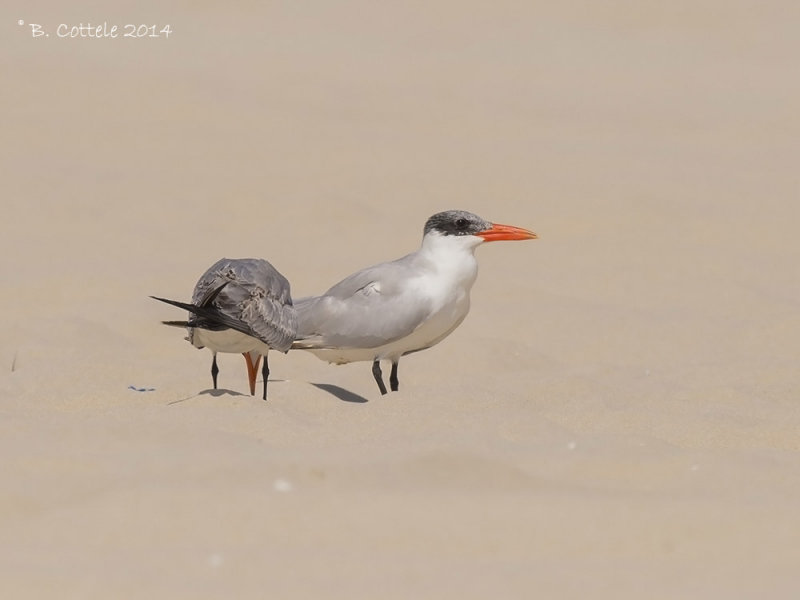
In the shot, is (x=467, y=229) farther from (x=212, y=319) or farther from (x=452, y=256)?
(x=212, y=319)

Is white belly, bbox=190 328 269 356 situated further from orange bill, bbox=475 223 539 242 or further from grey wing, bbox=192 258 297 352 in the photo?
orange bill, bbox=475 223 539 242

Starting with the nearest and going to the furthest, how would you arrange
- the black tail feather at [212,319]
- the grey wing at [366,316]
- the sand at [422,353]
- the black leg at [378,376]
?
1. the sand at [422,353]
2. the black tail feather at [212,319]
3. the grey wing at [366,316]
4. the black leg at [378,376]

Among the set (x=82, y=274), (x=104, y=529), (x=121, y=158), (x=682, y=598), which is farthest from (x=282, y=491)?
(x=121, y=158)

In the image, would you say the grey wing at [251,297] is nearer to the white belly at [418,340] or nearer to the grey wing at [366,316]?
the grey wing at [366,316]

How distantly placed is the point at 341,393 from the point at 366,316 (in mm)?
394

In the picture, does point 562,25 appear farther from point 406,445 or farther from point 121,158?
point 406,445

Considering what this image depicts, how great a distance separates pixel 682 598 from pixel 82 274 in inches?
264

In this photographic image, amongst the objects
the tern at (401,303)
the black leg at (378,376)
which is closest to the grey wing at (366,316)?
the tern at (401,303)

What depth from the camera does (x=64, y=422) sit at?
501cm

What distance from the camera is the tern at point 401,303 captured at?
6.87 m

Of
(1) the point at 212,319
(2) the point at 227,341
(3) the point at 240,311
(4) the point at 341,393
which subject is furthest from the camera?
(4) the point at 341,393

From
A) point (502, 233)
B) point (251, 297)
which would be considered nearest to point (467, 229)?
point (502, 233)

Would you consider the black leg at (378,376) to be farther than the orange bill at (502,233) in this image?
No

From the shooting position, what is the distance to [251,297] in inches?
244
